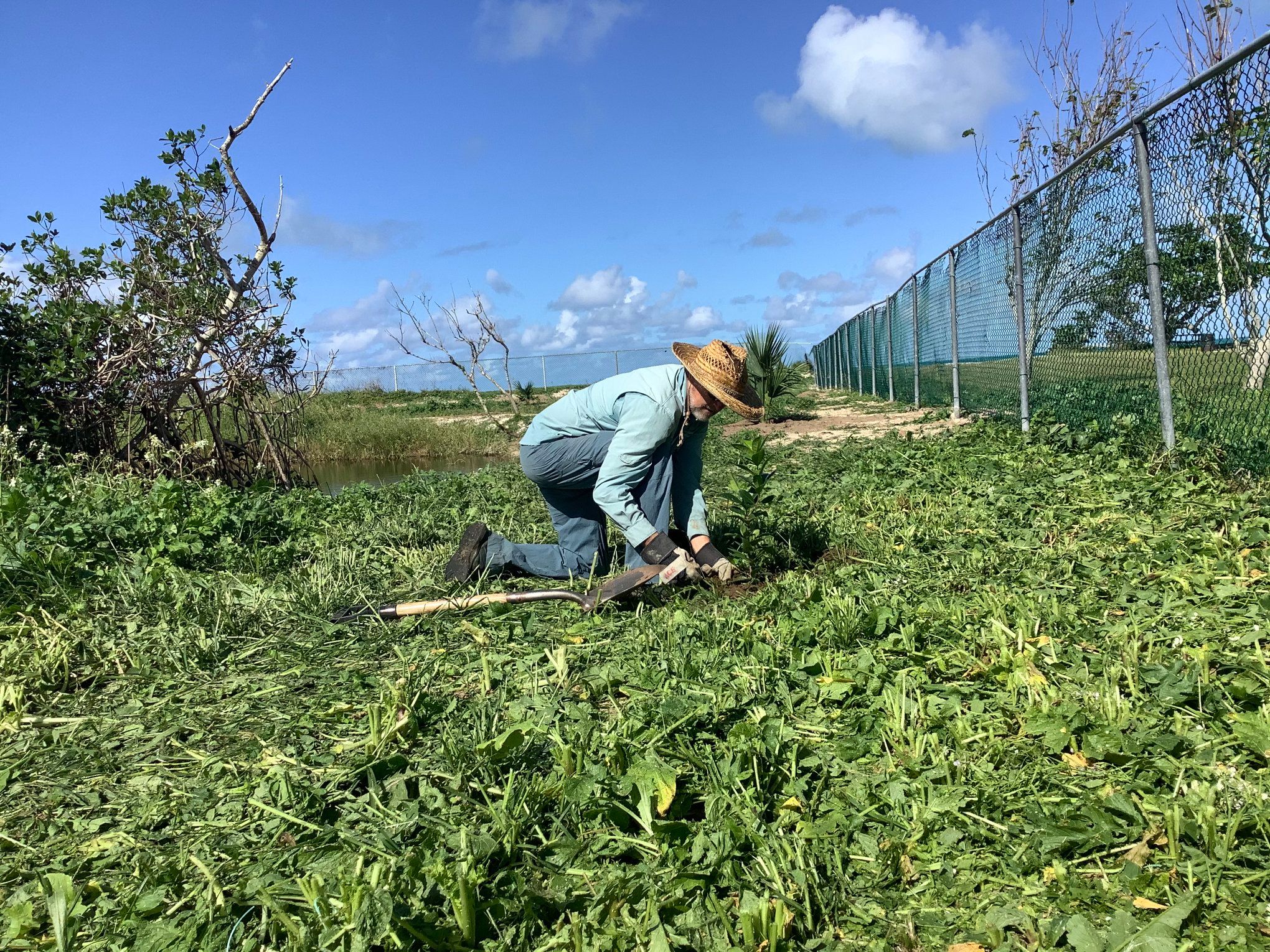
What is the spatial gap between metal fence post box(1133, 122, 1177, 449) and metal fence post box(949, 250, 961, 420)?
4.52 metres

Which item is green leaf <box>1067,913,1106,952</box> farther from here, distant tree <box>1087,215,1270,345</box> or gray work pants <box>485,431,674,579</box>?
distant tree <box>1087,215,1270,345</box>

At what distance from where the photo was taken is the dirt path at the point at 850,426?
9.30 meters

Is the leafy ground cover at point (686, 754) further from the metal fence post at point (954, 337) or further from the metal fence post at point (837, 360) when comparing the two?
the metal fence post at point (837, 360)

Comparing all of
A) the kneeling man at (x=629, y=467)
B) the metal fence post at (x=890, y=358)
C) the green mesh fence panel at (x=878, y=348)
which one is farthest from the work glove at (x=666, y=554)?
the green mesh fence panel at (x=878, y=348)

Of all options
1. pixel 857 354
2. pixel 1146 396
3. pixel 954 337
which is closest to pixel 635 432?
pixel 1146 396

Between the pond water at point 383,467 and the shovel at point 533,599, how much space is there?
10.0 meters

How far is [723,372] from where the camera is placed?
368 cm

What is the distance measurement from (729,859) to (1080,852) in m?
0.70

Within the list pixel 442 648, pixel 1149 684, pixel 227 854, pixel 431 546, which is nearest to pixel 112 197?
pixel 431 546

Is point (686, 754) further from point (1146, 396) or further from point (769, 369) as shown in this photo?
point (769, 369)

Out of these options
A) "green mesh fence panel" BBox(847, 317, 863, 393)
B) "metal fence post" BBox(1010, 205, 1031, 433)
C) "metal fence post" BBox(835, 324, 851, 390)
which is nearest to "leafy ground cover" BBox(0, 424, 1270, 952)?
"metal fence post" BBox(1010, 205, 1031, 433)

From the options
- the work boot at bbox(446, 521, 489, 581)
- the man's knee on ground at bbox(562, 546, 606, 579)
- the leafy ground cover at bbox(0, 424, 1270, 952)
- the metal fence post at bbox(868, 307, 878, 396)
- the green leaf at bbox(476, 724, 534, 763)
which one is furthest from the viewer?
the metal fence post at bbox(868, 307, 878, 396)

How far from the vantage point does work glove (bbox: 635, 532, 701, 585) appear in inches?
139

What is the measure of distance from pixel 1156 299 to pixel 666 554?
3.42 meters
